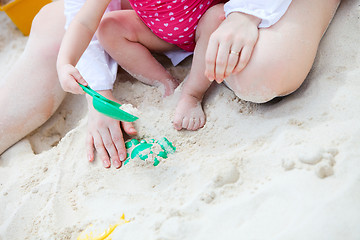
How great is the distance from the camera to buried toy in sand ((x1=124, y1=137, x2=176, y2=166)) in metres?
1.04

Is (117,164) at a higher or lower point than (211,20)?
lower

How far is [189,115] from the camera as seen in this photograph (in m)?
1.12

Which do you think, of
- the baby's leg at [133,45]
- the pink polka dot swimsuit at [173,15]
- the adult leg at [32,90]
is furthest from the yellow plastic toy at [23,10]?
the pink polka dot swimsuit at [173,15]

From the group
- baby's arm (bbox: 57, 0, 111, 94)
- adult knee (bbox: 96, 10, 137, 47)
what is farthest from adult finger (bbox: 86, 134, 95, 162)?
adult knee (bbox: 96, 10, 137, 47)

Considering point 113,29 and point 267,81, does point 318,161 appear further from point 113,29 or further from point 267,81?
point 113,29

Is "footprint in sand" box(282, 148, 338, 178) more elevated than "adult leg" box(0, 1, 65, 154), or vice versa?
"adult leg" box(0, 1, 65, 154)

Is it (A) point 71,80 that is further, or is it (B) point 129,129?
(B) point 129,129

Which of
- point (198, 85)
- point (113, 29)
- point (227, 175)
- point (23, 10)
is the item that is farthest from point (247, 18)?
point (23, 10)

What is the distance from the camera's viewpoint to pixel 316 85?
38.3 inches

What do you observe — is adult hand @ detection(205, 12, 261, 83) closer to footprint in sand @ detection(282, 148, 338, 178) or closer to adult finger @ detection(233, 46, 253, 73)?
adult finger @ detection(233, 46, 253, 73)

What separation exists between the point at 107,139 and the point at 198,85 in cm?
34

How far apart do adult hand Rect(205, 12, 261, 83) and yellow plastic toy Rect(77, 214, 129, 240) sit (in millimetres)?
425

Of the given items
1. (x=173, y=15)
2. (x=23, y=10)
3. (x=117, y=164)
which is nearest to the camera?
(x=117, y=164)

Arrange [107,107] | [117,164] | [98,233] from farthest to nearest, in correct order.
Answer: [117,164] → [107,107] → [98,233]
